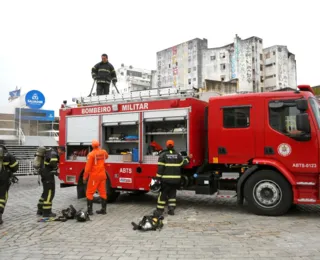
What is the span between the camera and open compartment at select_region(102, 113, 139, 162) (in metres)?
8.56

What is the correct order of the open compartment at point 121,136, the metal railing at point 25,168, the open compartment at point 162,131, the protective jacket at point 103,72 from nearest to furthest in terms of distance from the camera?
1. the open compartment at point 162,131
2. the open compartment at point 121,136
3. the protective jacket at point 103,72
4. the metal railing at point 25,168

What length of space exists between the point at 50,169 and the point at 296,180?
5.14 m

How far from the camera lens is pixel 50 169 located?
23.5ft

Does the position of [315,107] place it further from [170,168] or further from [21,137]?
[21,137]

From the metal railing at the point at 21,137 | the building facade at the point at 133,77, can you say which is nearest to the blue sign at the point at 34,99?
the metal railing at the point at 21,137

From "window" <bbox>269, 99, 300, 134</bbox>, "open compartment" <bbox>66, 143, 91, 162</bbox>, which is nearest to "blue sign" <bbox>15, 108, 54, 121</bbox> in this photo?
"open compartment" <bbox>66, 143, 91, 162</bbox>

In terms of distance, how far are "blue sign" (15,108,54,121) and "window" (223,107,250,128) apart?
18778 mm

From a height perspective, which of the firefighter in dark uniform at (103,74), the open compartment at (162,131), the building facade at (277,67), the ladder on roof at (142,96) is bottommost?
the open compartment at (162,131)

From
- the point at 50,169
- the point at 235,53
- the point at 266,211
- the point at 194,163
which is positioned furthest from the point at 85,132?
the point at 235,53

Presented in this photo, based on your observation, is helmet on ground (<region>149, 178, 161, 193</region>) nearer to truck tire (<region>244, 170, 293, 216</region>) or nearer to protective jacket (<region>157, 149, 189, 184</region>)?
protective jacket (<region>157, 149, 189, 184</region>)

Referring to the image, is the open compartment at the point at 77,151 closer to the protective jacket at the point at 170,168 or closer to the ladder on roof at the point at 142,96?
the ladder on roof at the point at 142,96

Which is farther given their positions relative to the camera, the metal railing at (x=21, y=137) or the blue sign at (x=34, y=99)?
the blue sign at (x=34, y=99)

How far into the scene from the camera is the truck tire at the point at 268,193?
264 inches

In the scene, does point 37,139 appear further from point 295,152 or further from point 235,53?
point 235,53
